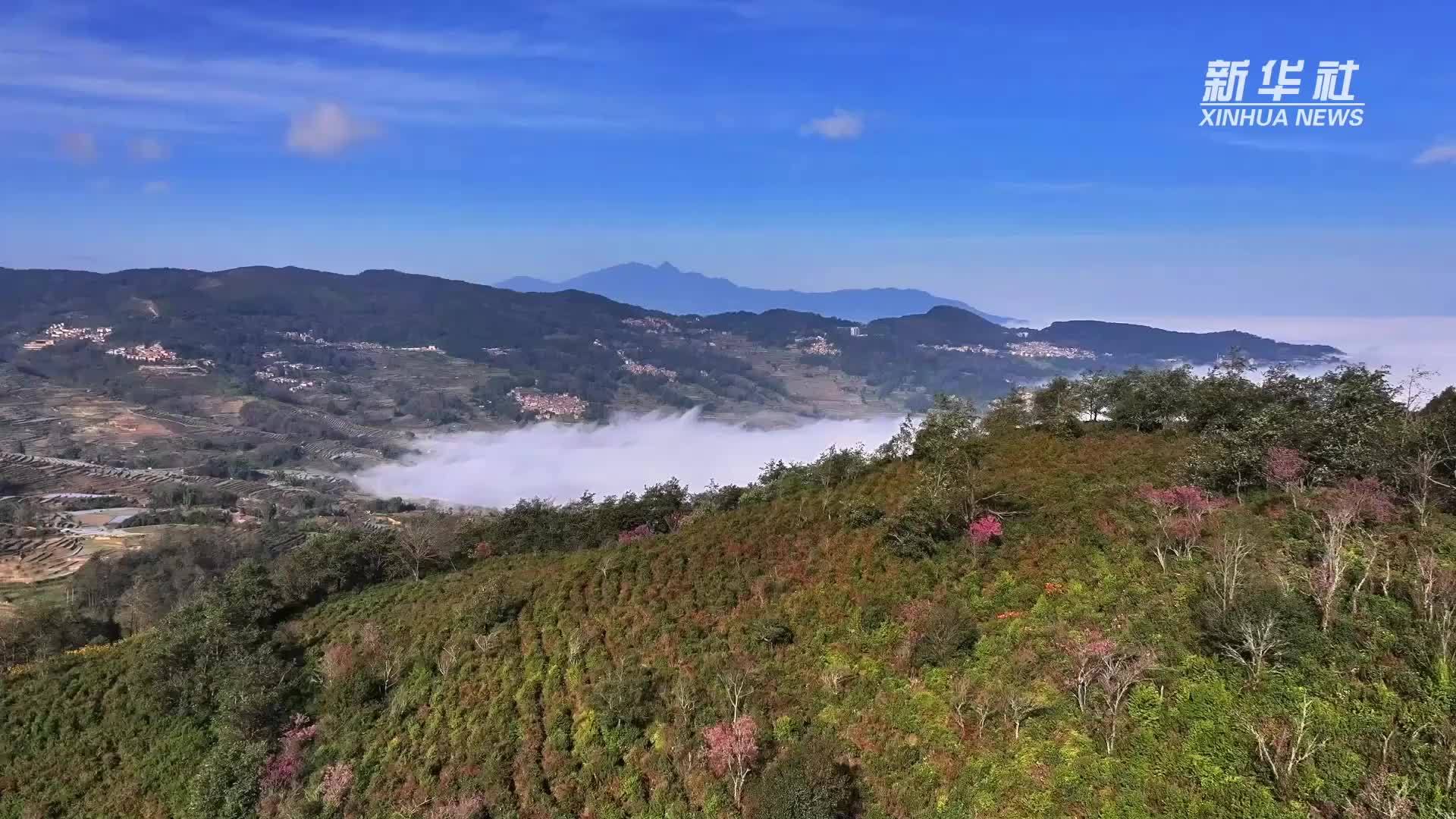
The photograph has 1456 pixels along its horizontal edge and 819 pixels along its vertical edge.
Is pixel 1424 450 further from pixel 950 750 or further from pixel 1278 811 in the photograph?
pixel 950 750

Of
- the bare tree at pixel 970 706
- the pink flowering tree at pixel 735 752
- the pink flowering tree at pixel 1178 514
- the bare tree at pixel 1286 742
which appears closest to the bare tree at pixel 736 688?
the pink flowering tree at pixel 735 752

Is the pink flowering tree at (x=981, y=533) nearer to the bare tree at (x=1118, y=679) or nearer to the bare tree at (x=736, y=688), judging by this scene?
the bare tree at (x=1118, y=679)

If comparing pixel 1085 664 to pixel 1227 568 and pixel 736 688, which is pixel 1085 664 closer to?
pixel 1227 568

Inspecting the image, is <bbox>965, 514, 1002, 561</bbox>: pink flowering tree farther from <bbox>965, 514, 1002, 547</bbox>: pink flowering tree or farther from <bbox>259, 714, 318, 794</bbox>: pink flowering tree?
<bbox>259, 714, 318, 794</bbox>: pink flowering tree

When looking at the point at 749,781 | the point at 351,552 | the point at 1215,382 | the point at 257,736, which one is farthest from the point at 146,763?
the point at 1215,382

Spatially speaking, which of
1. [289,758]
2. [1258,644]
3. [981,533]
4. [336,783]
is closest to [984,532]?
[981,533]
